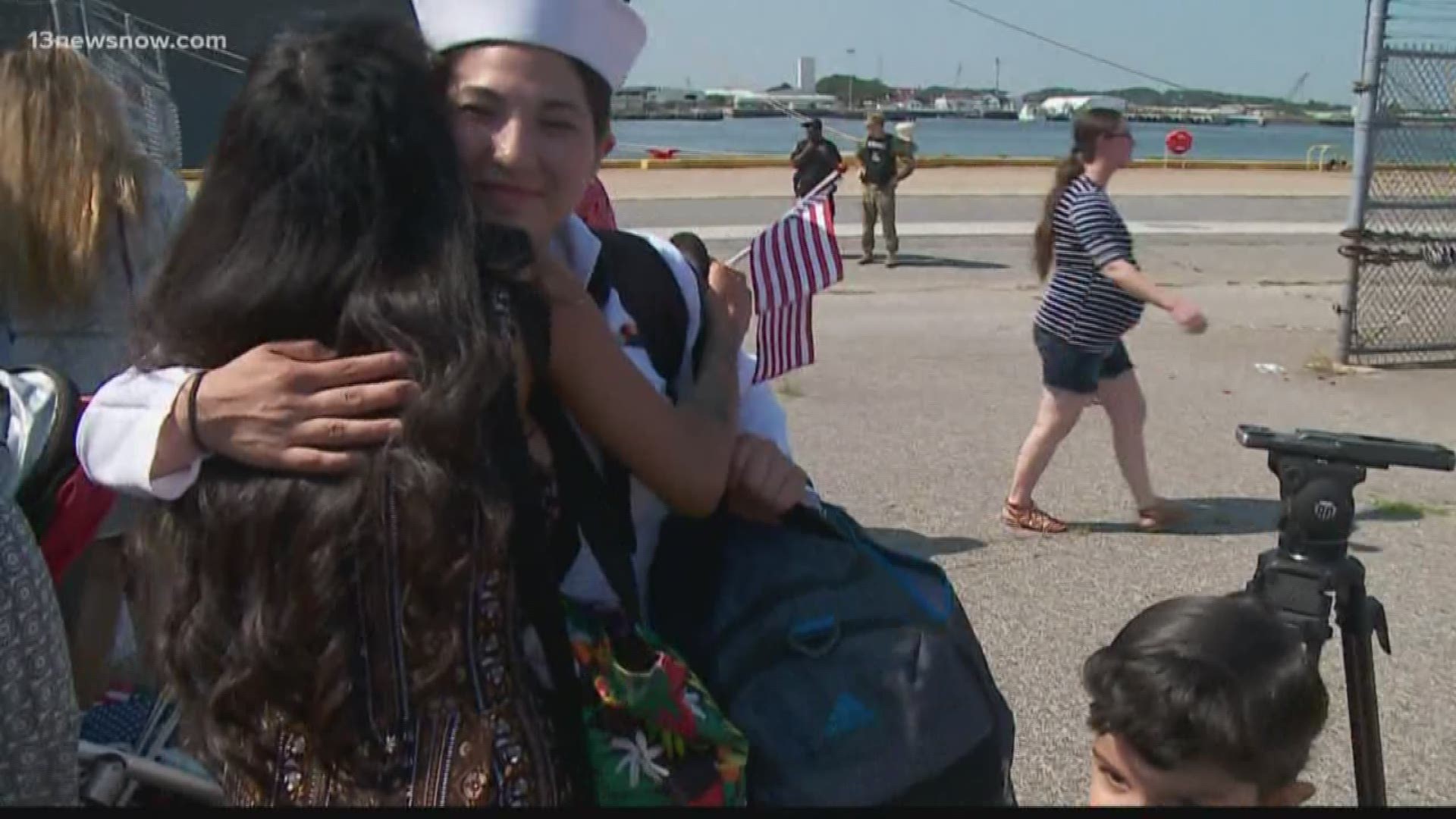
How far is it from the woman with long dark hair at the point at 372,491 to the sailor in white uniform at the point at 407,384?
31mm

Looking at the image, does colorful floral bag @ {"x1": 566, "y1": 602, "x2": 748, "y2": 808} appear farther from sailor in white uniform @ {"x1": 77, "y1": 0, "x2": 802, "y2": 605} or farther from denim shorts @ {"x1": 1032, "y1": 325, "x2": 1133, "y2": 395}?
denim shorts @ {"x1": 1032, "y1": 325, "x2": 1133, "y2": 395}

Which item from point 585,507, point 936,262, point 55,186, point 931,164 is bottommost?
point 936,262

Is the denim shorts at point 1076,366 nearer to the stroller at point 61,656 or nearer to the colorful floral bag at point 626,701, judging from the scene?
the stroller at point 61,656

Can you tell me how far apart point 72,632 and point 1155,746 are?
1691 millimetres

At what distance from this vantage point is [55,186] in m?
2.96

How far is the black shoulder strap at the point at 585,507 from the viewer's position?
1.47 metres

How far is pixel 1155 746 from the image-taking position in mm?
2207

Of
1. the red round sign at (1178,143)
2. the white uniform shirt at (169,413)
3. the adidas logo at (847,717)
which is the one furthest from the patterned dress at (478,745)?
the red round sign at (1178,143)

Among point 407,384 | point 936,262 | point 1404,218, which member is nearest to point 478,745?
point 407,384

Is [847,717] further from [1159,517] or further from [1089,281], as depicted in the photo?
[1159,517]

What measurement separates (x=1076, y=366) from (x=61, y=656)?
4.90 meters

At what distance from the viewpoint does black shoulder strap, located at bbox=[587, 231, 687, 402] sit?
1734mm

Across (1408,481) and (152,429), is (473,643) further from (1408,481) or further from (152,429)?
(1408,481)

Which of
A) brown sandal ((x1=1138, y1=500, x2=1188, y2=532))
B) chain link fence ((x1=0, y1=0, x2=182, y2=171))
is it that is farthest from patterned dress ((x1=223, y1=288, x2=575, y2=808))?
chain link fence ((x1=0, y1=0, x2=182, y2=171))
